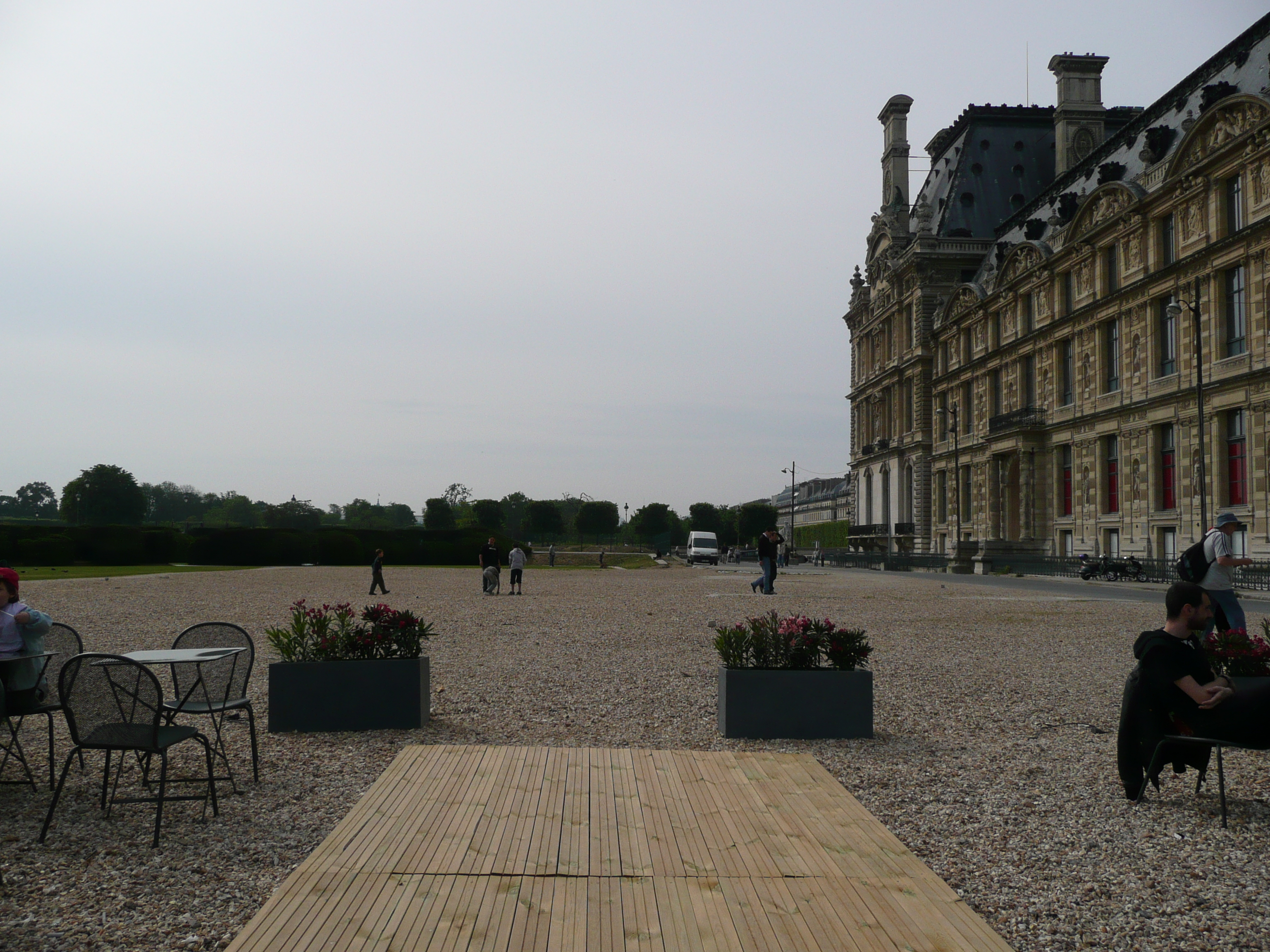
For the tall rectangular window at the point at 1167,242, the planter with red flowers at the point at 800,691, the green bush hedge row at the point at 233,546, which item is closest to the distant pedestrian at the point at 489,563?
the planter with red flowers at the point at 800,691

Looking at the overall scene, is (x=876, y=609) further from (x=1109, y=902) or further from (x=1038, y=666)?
(x=1109, y=902)

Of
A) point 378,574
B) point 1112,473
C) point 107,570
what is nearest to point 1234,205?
point 1112,473

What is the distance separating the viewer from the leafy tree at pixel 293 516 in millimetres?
103125

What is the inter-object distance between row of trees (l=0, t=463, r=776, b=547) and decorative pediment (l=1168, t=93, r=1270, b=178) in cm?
5990

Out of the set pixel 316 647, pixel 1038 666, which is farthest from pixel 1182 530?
pixel 316 647

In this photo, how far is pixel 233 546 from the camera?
2450 inches

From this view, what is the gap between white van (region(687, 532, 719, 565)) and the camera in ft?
218

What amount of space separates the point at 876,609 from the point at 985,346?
40.2m

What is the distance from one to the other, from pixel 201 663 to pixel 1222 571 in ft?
30.8

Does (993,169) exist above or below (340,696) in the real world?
above

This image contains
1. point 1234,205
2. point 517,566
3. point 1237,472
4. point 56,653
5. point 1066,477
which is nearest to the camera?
point 56,653

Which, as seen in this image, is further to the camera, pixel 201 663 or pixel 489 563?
pixel 489 563

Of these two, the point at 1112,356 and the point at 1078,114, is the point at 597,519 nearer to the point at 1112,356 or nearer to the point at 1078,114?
the point at 1078,114

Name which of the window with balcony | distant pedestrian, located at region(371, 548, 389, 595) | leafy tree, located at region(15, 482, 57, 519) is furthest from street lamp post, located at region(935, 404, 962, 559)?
leafy tree, located at region(15, 482, 57, 519)
